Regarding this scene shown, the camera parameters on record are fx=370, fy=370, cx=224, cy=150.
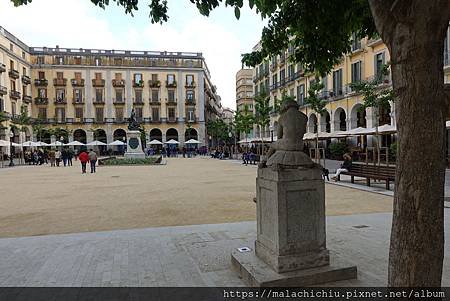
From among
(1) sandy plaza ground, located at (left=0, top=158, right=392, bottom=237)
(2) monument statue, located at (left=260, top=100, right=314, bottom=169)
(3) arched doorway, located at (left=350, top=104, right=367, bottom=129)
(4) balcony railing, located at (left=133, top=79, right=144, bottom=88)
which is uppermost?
(4) balcony railing, located at (left=133, top=79, right=144, bottom=88)

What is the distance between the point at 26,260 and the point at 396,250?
4.78m

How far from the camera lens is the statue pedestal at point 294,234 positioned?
386 cm

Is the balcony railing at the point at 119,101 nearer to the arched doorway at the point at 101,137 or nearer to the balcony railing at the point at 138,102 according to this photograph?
the balcony railing at the point at 138,102

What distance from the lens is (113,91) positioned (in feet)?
210

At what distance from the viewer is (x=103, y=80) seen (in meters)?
63.4

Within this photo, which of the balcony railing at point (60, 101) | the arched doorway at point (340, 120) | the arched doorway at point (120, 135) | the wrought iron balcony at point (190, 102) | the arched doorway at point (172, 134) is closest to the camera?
the arched doorway at point (340, 120)

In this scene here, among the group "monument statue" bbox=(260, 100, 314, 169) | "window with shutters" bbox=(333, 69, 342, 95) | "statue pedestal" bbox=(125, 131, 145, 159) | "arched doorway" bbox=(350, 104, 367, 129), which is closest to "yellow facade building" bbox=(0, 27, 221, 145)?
"statue pedestal" bbox=(125, 131, 145, 159)

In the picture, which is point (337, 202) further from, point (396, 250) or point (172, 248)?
point (396, 250)

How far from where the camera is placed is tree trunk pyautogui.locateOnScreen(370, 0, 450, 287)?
2.43m

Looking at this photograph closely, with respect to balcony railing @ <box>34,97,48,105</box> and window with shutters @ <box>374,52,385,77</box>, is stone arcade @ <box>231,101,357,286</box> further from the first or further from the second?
balcony railing @ <box>34,97,48,105</box>

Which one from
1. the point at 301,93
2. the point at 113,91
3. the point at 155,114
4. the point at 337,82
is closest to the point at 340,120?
the point at 337,82

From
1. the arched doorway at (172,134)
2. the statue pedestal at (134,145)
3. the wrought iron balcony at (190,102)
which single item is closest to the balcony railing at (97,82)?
the arched doorway at (172,134)

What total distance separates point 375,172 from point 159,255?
9379 millimetres

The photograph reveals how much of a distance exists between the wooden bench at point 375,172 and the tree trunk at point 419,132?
30.6ft
